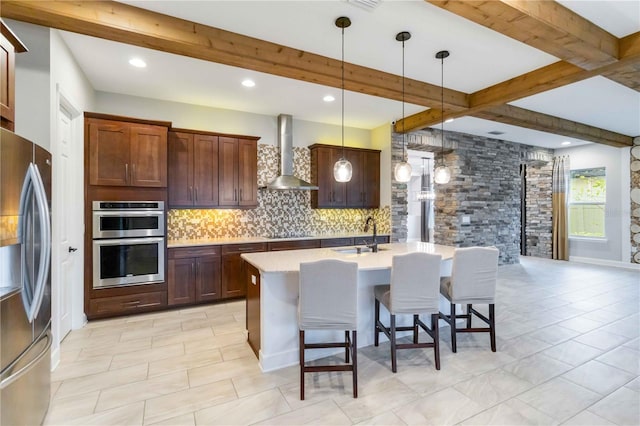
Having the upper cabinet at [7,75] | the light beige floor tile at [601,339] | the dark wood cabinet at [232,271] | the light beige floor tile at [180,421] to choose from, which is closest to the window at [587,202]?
the light beige floor tile at [601,339]

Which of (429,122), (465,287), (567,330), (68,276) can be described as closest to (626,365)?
(567,330)

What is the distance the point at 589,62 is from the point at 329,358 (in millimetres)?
3805

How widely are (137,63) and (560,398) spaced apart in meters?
5.00

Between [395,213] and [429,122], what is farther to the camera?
[395,213]

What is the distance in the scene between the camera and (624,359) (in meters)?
2.76

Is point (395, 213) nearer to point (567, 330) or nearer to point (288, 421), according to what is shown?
point (567, 330)

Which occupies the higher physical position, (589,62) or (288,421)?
(589,62)

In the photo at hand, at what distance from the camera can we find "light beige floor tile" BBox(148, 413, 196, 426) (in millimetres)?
1949

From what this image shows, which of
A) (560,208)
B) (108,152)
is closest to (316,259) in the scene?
(108,152)

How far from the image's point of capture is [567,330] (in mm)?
3404

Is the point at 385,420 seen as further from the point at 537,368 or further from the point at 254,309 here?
the point at 537,368

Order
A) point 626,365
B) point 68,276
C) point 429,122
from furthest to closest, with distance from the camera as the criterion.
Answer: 1. point 429,122
2. point 68,276
3. point 626,365

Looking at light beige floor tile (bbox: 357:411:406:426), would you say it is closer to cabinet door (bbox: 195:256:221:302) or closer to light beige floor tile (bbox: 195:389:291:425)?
light beige floor tile (bbox: 195:389:291:425)

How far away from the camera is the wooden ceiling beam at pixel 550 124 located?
4.70m
